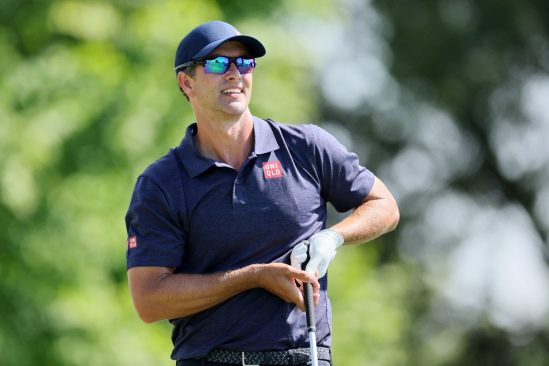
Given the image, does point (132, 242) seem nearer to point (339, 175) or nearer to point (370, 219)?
point (339, 175)

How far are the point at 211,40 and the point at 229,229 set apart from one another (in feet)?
2.93

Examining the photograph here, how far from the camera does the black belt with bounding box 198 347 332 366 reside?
3.90 metres

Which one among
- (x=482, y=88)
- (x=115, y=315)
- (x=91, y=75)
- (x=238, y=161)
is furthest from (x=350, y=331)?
(x=238, y=161)

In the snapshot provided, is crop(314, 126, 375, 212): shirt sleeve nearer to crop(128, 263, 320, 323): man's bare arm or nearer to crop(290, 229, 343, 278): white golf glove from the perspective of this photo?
crop(290, 229, 343, 278): white golf glove

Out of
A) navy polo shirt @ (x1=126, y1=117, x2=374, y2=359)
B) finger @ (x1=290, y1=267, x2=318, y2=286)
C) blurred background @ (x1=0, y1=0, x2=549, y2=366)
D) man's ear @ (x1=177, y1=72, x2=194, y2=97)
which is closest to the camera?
finger @ (x1=290, y1=267, x2=318, y2=286)

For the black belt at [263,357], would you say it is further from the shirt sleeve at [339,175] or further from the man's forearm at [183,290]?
the shirt sleeve at [339,175]

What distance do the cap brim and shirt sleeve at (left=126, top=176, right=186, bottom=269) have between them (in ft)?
2.10

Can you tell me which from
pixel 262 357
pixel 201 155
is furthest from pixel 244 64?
pixel 262 357

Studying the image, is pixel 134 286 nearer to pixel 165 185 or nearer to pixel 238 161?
pixel 165 185

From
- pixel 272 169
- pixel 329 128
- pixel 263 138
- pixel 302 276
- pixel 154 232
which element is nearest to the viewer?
pixel 302 276

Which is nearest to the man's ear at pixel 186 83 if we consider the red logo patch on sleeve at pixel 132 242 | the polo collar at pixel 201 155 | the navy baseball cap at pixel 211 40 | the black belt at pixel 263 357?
the navy baseball cap at pixel 211 40

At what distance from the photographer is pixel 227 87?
166 inches

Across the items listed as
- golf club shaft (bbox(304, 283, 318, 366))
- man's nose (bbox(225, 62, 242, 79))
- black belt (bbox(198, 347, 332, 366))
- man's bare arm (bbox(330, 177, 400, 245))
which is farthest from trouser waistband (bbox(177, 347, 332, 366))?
man's nose (bbox(225, 62, 242, 79))

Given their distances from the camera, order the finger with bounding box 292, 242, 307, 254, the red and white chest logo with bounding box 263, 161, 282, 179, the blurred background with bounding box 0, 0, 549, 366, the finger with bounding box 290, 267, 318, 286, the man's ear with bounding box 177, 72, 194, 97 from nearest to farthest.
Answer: the finger with bounding box 290, 267, 318, 286
the finger with bounding box 292, 242, 307, 254
the red and white chest logo with bounding box 263, 161, 282, 179
the man's ear with bounding box 177, 72, 194, 97
the blurred background with bounding box 0, 0, 549, 366
